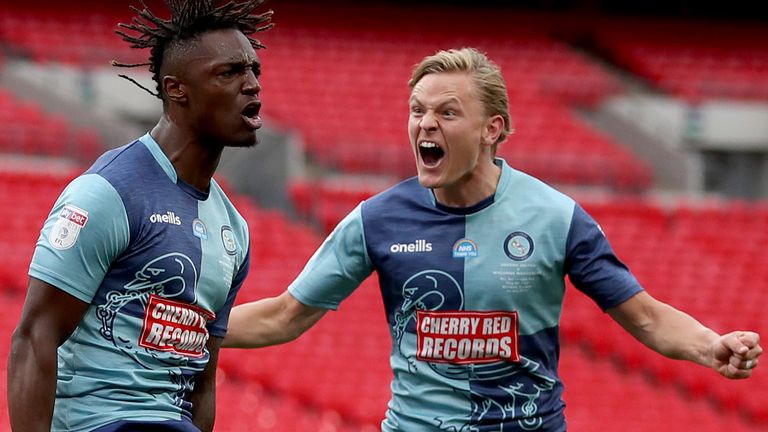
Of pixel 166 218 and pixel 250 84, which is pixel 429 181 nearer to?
pixel 250 84

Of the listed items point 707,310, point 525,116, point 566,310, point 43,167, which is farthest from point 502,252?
point 525,116

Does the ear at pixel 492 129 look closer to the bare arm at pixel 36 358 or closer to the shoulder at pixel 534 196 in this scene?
the shoulder at pixel 534 196

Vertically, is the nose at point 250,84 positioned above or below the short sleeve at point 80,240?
above

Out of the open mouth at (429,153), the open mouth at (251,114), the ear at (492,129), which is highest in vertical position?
the open mouth at (251,114)

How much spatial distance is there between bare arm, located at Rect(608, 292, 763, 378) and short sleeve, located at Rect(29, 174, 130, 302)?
171cm

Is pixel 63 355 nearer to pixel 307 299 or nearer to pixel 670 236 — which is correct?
pixel 307 299

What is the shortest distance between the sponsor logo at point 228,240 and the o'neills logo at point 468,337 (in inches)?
27.4

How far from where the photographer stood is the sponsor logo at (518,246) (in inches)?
166

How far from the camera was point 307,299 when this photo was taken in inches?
176

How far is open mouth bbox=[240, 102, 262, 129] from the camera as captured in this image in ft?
12.0

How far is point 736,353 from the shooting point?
4.01 m

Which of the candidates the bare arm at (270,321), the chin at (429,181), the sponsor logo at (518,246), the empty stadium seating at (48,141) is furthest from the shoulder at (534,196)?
the empty stadium seating at (48,141)

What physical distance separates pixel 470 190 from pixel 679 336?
0.81 metres

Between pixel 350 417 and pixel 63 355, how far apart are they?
570 centimetres
